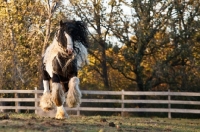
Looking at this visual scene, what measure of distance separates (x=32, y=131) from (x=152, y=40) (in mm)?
18016

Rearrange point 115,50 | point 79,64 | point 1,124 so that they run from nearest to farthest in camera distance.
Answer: point 1,124
point 79,64
point 115,50

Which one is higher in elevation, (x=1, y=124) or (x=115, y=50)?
(x=115, y=50)

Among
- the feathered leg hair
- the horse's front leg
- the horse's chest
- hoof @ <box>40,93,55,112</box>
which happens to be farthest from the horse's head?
hoof @ <box>40,93,55,112</box>

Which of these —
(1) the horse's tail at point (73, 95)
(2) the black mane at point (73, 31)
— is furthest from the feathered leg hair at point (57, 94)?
(2) the black mane at point (73, 31)

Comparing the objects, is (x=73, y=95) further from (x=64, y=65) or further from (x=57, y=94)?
(x=64, y=65)

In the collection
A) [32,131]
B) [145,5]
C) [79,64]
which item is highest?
[145,5]

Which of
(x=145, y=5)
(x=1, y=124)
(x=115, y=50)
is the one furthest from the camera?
(x=115, y=50)

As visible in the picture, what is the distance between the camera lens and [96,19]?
2712 cm

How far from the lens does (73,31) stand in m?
12.5

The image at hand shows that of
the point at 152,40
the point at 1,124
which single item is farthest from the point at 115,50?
the point at 1,124

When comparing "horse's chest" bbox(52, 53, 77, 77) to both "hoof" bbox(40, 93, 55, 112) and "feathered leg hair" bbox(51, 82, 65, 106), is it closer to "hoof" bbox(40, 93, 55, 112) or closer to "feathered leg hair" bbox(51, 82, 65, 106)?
"feathered leg hair" bbox(51, 82, 65, 106)

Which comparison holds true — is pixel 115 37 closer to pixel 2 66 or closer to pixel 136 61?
pixel 136 61

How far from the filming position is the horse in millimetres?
12039

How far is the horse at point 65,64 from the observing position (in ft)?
39.5
